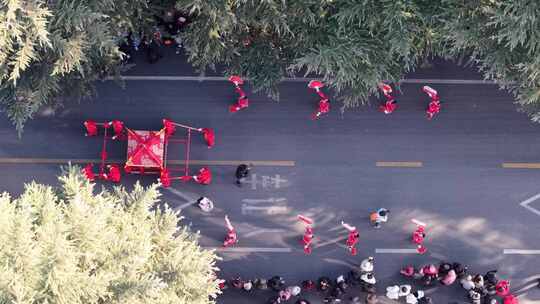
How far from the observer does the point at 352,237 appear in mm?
21312

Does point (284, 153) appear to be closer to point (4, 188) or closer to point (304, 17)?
point (304, 17)

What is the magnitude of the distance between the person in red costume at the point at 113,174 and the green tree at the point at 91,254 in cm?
521

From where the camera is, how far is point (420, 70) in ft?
74.2

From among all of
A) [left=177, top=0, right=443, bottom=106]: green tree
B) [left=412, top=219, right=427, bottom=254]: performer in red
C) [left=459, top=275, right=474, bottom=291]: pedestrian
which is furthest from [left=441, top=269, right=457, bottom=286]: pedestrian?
[left=177, top=0, right=443, bottom=106]: green tree

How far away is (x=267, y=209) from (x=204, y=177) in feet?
8.79

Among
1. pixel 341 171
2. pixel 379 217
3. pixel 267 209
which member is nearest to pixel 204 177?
pixel 267 209

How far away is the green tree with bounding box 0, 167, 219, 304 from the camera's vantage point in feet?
41.7

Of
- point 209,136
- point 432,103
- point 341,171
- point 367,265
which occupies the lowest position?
point 367,265

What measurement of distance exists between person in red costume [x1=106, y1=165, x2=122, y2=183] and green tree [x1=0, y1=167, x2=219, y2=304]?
17.1ft

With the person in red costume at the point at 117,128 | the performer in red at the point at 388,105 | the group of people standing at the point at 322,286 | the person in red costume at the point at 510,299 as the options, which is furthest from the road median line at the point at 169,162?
the person in red costume at the point at 510,299

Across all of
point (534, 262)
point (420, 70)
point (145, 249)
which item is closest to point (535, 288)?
point (534, 262)

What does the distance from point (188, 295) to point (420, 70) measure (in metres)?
12.8

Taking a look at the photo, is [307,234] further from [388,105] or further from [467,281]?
[467,281]

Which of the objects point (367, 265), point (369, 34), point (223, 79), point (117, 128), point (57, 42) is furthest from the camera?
point (223, 79)
